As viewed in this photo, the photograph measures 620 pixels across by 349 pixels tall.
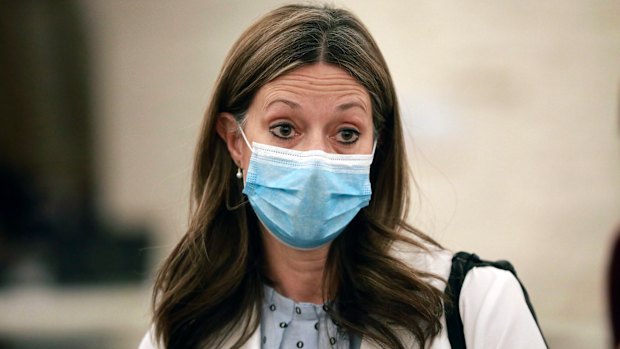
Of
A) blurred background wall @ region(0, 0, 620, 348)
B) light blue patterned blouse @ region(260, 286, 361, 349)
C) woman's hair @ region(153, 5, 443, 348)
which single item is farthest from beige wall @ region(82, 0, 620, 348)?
light blue patterned blouse @ region(260, 286, 361, 349)

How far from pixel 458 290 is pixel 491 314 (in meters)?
0.14

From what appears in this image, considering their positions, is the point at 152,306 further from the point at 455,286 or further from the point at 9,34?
the point at 9,34

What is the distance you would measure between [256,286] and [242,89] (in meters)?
0.58

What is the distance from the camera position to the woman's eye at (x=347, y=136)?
101 inches

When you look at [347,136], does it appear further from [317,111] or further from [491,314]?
[491,314]

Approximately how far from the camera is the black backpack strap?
98.1 inches

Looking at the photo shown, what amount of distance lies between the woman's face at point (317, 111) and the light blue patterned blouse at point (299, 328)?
478 millimetres

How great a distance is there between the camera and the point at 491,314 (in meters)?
2.42

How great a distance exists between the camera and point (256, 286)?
2.80 metres

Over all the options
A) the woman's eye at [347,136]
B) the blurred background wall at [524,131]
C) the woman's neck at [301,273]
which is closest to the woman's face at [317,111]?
the woman's eye at [347,136]

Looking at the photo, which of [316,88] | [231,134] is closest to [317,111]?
[316,88]

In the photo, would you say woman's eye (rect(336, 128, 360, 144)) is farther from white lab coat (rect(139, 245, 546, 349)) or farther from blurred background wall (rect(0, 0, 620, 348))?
blurred background wall (rect(0, 0, 620, 348))

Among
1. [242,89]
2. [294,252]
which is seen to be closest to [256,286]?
[294,252]

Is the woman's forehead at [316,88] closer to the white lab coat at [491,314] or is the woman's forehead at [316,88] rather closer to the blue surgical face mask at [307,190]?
the blue surgical face mask at [307,190]
